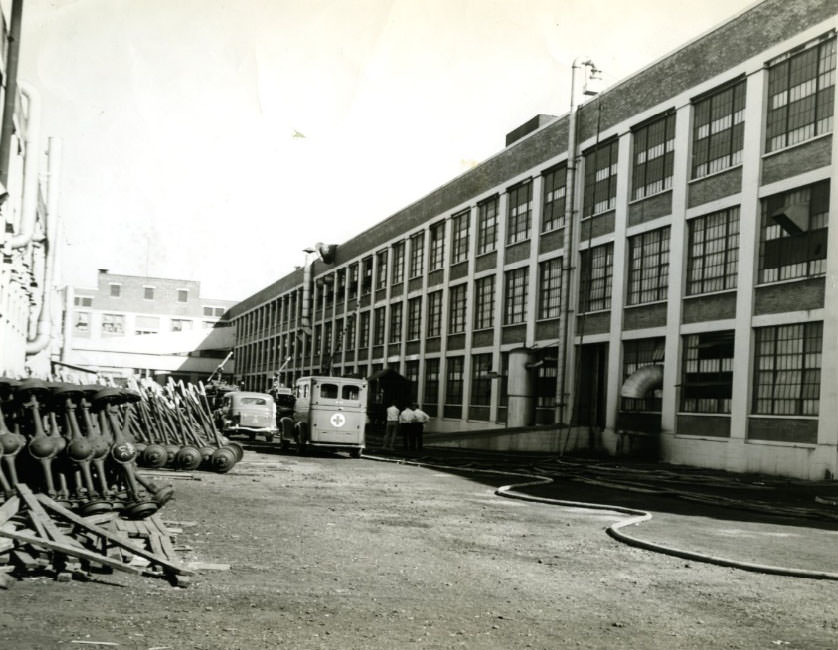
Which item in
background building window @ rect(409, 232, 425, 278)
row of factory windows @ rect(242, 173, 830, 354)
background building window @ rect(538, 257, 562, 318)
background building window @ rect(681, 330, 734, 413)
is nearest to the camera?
row of factory windows @ rect(242, 173, 830, 354)

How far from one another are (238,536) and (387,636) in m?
4.68

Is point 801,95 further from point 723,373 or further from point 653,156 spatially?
point 723,373

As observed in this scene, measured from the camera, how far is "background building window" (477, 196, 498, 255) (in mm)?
42094

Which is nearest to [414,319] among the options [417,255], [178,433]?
[417,255]

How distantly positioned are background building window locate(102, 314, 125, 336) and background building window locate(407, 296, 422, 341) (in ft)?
203

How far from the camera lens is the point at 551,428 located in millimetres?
33375

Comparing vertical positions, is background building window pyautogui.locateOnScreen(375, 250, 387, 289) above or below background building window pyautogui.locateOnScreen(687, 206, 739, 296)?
above

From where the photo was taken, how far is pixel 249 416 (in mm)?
36719

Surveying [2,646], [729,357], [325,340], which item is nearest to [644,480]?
[729,357]

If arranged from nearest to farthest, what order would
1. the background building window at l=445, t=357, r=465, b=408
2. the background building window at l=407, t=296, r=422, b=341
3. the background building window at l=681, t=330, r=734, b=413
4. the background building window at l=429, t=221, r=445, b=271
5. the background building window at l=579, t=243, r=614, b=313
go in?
the background building window at l=681, t=330, r=734, b=413
the background building window at l=579, t=243, r=614, b=313
the background building window at l=445, t=357, r=465, b=408
the background building window at l=429, t=221, r=445, b=271
the background building window at l=407, t=296, r=422, b=341

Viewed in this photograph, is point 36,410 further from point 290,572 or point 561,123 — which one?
point 561,123

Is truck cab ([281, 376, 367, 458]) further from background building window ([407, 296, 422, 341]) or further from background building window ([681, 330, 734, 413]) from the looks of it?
background building window ([407, 296, 422, 341])

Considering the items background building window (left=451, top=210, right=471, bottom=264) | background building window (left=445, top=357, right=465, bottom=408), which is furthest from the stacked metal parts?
background building window (left=451, top=210, right=471, bottom=264)

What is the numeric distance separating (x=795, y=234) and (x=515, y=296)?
52.6ft
